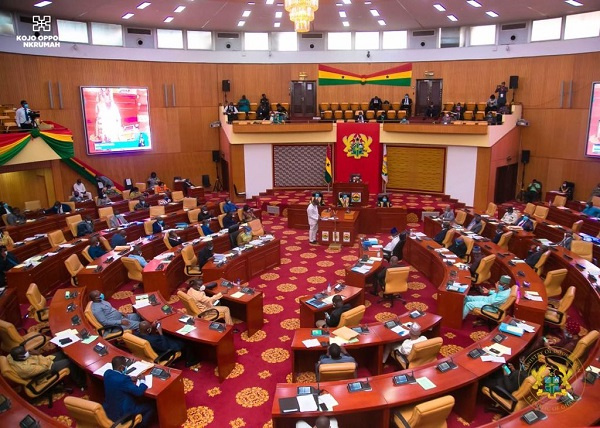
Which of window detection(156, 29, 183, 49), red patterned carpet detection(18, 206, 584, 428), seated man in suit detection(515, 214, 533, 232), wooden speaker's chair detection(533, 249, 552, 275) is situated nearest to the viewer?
red patterned carpet detection(18, 206, 584, 428)

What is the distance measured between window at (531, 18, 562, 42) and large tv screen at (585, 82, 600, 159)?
2.69 meters

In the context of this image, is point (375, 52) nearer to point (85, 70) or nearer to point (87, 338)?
point (85, 70)

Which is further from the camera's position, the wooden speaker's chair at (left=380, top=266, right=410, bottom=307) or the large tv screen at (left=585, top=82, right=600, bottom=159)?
the large tv screen at (left=585, top=82, right=600, bottom=159)

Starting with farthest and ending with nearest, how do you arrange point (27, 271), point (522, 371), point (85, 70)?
point (85, 70) < point (27, 271) < point (522, 371)

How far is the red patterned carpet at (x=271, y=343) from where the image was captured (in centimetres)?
628

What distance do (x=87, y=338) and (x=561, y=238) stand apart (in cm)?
1115

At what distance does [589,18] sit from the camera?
56.6 ft

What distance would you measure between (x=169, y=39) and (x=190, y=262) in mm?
13735

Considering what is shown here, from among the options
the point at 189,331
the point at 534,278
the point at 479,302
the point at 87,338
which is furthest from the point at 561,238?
the point at 87,338

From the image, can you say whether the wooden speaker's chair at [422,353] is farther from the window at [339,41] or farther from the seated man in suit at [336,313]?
the window at [339,41]

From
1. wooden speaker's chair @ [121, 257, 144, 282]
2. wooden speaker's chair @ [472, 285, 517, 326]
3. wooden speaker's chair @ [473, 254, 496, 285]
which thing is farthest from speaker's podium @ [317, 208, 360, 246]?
wooden speaker's chair @ [472, 285, 517, 326]

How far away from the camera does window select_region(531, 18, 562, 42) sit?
18219 mm

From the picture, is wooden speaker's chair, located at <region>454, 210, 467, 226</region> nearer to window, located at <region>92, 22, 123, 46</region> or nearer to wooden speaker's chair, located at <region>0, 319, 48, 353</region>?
wooden speaker's chair, located at <region>0, 319, 48, 353</region>

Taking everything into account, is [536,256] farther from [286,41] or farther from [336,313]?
[286,41]
